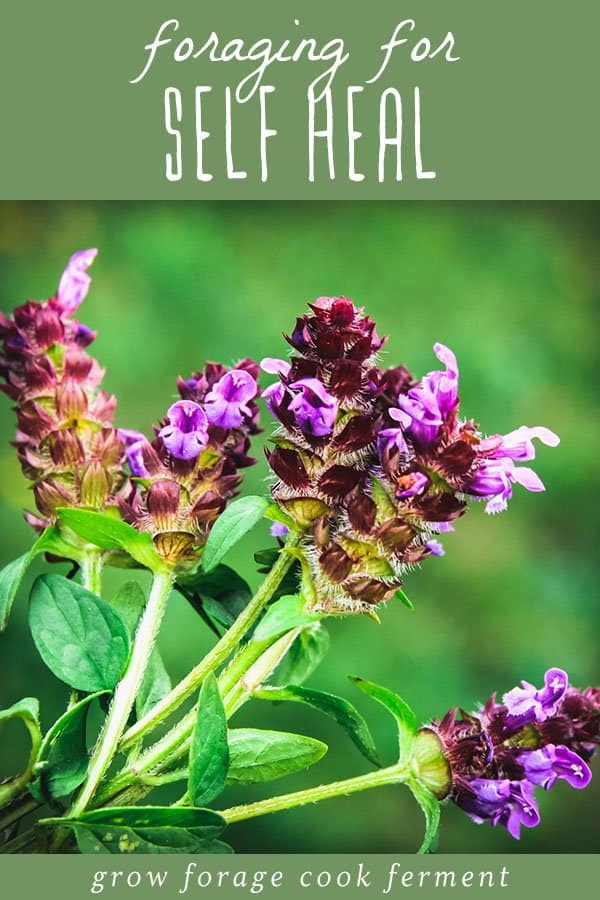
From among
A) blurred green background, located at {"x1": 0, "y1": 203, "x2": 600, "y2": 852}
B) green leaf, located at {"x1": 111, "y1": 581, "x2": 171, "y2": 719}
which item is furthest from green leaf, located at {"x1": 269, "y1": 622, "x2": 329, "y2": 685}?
blurred green background, located at {"x1": 0, "y1": 203, "x2": 600, "y2": 852}

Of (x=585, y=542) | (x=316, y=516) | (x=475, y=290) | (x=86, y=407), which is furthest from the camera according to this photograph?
(x=475, y=290)

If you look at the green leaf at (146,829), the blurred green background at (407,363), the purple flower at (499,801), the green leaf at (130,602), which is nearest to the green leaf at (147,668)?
the green leaf at (130,602)

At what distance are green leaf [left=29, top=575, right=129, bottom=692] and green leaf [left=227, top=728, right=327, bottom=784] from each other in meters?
0.08

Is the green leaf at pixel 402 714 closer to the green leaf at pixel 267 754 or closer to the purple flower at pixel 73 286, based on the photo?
the green leaf at pixel 267 754

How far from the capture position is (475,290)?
2381mm

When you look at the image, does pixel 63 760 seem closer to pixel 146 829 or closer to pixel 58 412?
pixel 146 829

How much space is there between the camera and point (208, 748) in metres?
0.55

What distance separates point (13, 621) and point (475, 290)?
1.27 metres

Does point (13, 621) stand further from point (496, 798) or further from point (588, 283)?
point (588, 283)

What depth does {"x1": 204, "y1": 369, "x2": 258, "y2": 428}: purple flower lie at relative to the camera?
0.65 m

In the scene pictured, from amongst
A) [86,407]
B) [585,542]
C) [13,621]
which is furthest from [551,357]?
[86,407]

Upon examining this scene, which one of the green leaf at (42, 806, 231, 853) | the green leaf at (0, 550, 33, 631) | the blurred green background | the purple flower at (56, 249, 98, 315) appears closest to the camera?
the green leaf at (42, 806, 231, 853)

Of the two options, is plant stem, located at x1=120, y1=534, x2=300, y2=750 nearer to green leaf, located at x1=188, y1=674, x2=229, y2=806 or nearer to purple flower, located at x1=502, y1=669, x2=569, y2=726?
green leaf, located at x1=188, y1=674, x2=229, y2=806

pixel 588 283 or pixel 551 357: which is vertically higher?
pixel 588 283
